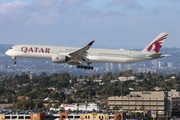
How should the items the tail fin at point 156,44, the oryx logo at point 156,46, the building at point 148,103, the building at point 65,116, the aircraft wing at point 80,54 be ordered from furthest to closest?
1. the building at point 148,103
2. the building at point 65,116
3. the oryx logo at point 156,46
4. the tail fin at point 156,44
5. the aircraft wing at point 80,54

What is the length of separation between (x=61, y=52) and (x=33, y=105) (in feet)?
233

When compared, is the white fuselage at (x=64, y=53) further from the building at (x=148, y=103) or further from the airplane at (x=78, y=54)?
the building at (x=148, y=103)

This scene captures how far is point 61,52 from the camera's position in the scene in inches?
4387

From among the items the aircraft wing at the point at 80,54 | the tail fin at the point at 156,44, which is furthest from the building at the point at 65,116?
the aircraft wing at the point at 80,54

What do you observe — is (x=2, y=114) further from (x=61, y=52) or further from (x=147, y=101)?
(x=147, y=101)

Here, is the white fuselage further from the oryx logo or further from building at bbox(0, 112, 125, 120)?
building at bbox(0, 112, 125, 120)

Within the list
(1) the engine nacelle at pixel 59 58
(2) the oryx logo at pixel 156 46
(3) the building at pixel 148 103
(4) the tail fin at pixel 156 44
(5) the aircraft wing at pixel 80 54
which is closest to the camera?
(1) the engine nacelle at pixel 59 58

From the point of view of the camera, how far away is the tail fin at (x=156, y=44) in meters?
118

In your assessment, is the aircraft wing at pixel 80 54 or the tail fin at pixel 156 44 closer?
the aircraft wing at pixel 80 54

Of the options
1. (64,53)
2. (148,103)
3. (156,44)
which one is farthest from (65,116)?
(148,103)

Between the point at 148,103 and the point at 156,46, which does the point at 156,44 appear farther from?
the point at 148,103

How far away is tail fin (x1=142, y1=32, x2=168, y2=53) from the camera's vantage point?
387 ft

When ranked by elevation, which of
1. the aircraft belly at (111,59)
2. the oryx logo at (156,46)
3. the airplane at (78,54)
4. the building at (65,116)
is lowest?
the building at (65,116)

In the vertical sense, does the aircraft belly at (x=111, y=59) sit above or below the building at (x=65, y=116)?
above
